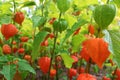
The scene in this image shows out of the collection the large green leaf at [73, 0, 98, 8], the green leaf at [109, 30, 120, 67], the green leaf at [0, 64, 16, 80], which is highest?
the large green leaf at [73, 0, 98, 8]

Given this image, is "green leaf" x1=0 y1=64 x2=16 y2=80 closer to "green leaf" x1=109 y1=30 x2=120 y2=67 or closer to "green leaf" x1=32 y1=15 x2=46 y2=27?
"green leaf" x1=32 y1=15 x2=46 y2=27

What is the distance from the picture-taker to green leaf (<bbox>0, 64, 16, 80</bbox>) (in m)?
0.96

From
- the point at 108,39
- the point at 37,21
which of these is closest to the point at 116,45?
the point at 108,39

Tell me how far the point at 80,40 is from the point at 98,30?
0.13 metres


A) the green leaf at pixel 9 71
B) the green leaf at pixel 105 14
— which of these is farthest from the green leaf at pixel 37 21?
the green leaf at pixel 105 14

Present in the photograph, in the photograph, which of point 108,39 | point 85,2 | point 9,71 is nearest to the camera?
point 108,39

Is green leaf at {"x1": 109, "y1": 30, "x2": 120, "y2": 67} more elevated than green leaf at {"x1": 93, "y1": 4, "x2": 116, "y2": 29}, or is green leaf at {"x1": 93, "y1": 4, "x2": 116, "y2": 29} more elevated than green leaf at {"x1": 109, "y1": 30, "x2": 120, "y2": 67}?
green leaf at {"x1": 93, "y1": 4, "x2": 116, "y2": 29}

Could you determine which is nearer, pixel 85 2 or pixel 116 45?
pixel 116 45

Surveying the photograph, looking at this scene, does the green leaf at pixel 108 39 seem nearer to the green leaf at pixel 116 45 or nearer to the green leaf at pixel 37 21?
the green leaf at pixel 116 45

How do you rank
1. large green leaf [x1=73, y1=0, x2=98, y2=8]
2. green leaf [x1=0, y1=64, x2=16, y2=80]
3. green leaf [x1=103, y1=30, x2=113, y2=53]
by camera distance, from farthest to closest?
large green leaf [x1=73, y1=0, x2=98, y2=8]
green leaf [x1=0, y1=64, x2=16, y2=80]
green leaf [x1=103, y1=30, x2=113, y2=53]

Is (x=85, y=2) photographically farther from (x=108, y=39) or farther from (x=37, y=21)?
(x=108, y=39)

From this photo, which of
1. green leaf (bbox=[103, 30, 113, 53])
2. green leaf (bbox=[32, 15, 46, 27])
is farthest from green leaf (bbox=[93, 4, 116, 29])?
green leaf (bbox=[32, 15, 46, 27])

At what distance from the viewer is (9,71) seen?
0.98 meters

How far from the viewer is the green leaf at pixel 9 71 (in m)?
0.96
